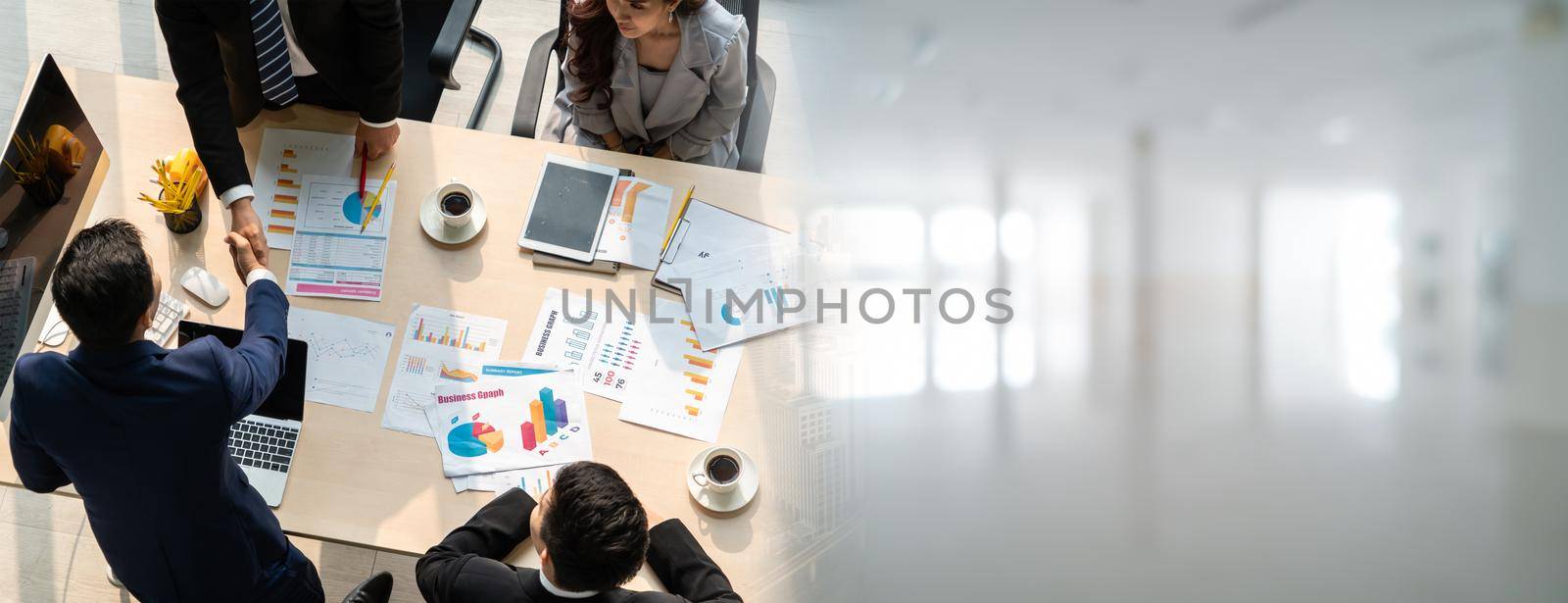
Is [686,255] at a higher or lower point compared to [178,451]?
higher

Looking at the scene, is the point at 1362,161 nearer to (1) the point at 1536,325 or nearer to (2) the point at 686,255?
(1) the point at 1536,325

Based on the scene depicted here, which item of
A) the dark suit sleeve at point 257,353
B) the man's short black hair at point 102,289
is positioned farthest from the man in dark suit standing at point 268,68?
the man's short black hair at point 102,289

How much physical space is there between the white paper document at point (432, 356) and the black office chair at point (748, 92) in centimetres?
40

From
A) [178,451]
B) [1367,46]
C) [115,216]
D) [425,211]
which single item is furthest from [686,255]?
[1367,46]

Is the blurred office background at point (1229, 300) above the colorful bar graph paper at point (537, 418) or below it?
above

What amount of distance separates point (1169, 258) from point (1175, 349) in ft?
0.07

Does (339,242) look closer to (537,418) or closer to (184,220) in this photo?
(184,220)

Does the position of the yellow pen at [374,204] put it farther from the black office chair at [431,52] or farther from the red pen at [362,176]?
the black office chair at [431,52]

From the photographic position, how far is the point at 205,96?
1318 millimetres

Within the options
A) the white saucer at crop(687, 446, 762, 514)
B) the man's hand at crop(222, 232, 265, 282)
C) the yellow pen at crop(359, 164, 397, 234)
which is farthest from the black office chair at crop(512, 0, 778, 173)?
the white saucer at crop(687, 446, 762, 514)

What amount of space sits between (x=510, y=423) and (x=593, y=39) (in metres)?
0.69

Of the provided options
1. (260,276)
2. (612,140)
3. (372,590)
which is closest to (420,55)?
(612,140)

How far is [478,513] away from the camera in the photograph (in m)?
1.23

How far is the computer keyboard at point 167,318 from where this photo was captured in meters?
1.30
